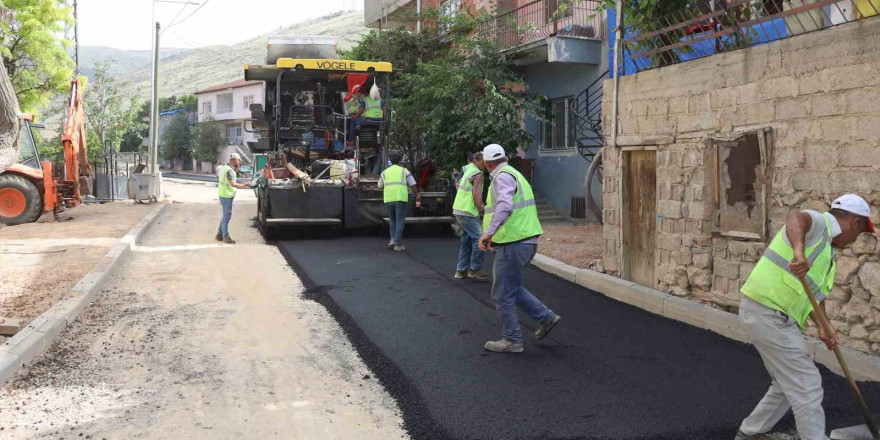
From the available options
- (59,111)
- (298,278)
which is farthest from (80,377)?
(59,111)

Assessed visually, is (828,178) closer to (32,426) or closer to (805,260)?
(805,260)

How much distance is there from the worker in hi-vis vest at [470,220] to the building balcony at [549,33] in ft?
20.7

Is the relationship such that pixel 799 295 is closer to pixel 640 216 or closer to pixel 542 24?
pixel 640 216

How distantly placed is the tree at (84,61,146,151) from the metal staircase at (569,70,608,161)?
2600 cm

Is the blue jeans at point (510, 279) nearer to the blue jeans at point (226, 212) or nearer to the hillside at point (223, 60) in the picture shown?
the blue jeans at point (226, 212)

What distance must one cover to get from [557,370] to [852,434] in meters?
1.86

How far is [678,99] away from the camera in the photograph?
295 inches

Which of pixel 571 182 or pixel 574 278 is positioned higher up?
pixel 571 182

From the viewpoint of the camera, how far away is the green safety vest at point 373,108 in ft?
43.2

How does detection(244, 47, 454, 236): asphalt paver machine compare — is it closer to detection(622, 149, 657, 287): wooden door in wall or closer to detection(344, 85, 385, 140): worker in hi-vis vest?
detection(344, 85, 385, 140): worker in hi-vis vest

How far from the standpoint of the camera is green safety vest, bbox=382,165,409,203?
11.3 meters

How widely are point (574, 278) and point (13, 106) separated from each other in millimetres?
12052

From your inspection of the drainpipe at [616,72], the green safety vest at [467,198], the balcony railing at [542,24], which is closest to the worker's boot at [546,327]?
the green safety vest at [467,198]

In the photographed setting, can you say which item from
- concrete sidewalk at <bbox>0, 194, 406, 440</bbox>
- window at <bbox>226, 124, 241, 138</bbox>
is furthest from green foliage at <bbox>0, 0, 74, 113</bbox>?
window at <bbox>226, 124, 241, 138</bbox>
